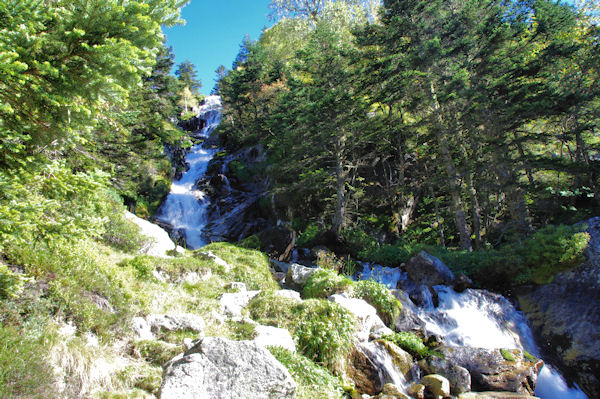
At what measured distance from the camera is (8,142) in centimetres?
338

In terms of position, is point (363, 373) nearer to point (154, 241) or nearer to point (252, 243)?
point (154, 241)

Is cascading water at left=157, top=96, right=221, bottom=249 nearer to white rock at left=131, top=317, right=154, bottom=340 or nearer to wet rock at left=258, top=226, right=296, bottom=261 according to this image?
wet rock at left=258, top=226, right=296, bottom=261

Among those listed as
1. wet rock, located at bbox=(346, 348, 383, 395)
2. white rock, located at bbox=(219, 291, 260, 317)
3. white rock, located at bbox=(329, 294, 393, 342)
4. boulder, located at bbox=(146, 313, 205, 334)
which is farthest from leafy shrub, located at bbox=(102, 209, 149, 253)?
wet rock, located at bbox=(346, 348, 383, 395)

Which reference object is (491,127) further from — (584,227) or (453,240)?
(453,240)

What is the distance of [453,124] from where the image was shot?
14.1m

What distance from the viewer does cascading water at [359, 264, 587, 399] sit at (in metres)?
7.22

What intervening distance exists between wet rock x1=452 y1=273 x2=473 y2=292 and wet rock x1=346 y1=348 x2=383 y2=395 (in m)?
6.08

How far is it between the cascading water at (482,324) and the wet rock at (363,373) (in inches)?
142

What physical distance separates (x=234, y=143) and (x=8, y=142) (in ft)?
94.5

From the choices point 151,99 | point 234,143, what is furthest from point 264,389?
point 234,143

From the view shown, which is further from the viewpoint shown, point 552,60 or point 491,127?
point 491,127

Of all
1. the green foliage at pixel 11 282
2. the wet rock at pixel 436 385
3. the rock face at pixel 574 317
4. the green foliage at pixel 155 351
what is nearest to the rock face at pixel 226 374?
the green foliage at pixel 155 351

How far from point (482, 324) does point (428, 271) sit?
2266 mm

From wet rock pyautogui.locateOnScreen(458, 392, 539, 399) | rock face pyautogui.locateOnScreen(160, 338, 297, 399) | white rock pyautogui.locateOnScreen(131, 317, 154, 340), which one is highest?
white rock pyautogui.locateOnScreen(131, 317, 154, 340)
